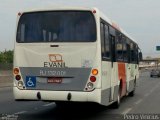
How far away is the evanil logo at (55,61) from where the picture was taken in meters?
12.6

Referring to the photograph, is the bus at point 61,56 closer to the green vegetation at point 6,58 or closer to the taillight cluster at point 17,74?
the taillight cluster at point 17,74

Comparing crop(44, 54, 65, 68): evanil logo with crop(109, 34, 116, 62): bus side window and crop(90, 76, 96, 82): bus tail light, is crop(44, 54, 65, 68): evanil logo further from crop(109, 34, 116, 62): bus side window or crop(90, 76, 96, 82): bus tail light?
crop(109, 34, 116, 62): bus side window

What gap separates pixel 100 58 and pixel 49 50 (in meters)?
1.45

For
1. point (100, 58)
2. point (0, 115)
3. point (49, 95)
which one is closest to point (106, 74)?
point (100, 58)

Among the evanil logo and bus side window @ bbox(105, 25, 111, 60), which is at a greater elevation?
bus side window @ bbox(105, 25, 111, 60)

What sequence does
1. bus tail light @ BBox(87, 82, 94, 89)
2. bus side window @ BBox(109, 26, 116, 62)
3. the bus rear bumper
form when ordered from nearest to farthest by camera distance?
the bus rear bumper → bus tail light @ BBox(87, 82, 94, 89) → bus side window @ BBox(109, 26, 116, 62)

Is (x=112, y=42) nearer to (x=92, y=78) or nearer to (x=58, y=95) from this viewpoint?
(x=92, y=78)

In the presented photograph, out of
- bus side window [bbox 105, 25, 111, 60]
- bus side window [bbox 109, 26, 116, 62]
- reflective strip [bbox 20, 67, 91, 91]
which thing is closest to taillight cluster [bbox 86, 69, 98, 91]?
reflective strip [bbox 20, 67, 91, 91]

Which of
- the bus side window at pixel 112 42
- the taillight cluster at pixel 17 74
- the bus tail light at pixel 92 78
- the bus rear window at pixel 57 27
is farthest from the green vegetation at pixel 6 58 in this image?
the bus tail light at pixel 92 78

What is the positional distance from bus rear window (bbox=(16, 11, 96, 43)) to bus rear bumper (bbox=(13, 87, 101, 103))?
4.80 ft

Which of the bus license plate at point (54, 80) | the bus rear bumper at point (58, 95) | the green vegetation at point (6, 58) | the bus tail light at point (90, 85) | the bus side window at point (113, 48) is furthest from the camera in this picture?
the green vegetation at point (6, 58)

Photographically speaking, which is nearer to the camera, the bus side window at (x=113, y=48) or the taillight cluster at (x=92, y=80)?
the taillight cluster at (x=92, y=80)

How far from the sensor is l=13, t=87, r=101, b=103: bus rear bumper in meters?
12.2

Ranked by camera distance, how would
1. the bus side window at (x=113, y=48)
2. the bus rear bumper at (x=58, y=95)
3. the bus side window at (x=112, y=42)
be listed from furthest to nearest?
the bus side window at (x=113, y=48)
the bus side window at (x=112, y=42)
the bus rear bumper at (x=58, y=95)
